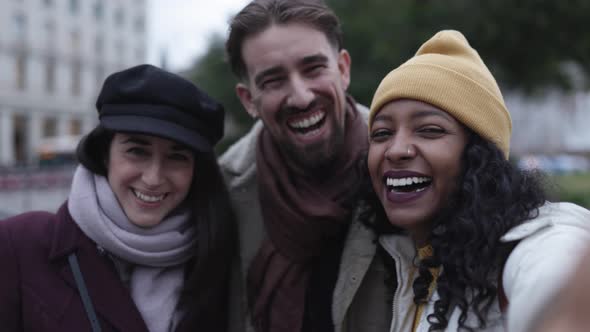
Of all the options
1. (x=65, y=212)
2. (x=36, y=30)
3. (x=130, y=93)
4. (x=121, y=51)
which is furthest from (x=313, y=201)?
(x=121, y=51)

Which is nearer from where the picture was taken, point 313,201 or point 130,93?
point 130,93

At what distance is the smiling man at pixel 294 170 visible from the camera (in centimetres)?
Answer: 268

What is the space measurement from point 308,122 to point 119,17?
161ft

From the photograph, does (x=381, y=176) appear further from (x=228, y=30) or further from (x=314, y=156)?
(x=228, y=30)

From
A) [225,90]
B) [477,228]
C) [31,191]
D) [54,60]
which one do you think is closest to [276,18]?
[477,228]

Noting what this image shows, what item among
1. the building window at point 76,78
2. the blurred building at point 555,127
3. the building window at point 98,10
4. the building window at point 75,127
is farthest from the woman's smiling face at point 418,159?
the blurred building at point 555,127

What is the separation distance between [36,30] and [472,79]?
146ft

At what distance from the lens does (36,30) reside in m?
40.4

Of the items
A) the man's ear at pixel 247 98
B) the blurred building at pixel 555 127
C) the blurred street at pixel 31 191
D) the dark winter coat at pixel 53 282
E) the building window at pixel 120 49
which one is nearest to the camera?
the dark winter coat at pixel 53 282

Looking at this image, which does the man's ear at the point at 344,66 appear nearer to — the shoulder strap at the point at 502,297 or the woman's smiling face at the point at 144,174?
the woman's smiling face at the point at 144,174

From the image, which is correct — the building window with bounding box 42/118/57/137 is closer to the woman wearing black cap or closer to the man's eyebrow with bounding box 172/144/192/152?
the woman wearing black cap

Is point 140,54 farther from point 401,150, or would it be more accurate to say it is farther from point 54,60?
point 401,150

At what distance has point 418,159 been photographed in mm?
1993

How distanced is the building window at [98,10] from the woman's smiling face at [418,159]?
48064mm
